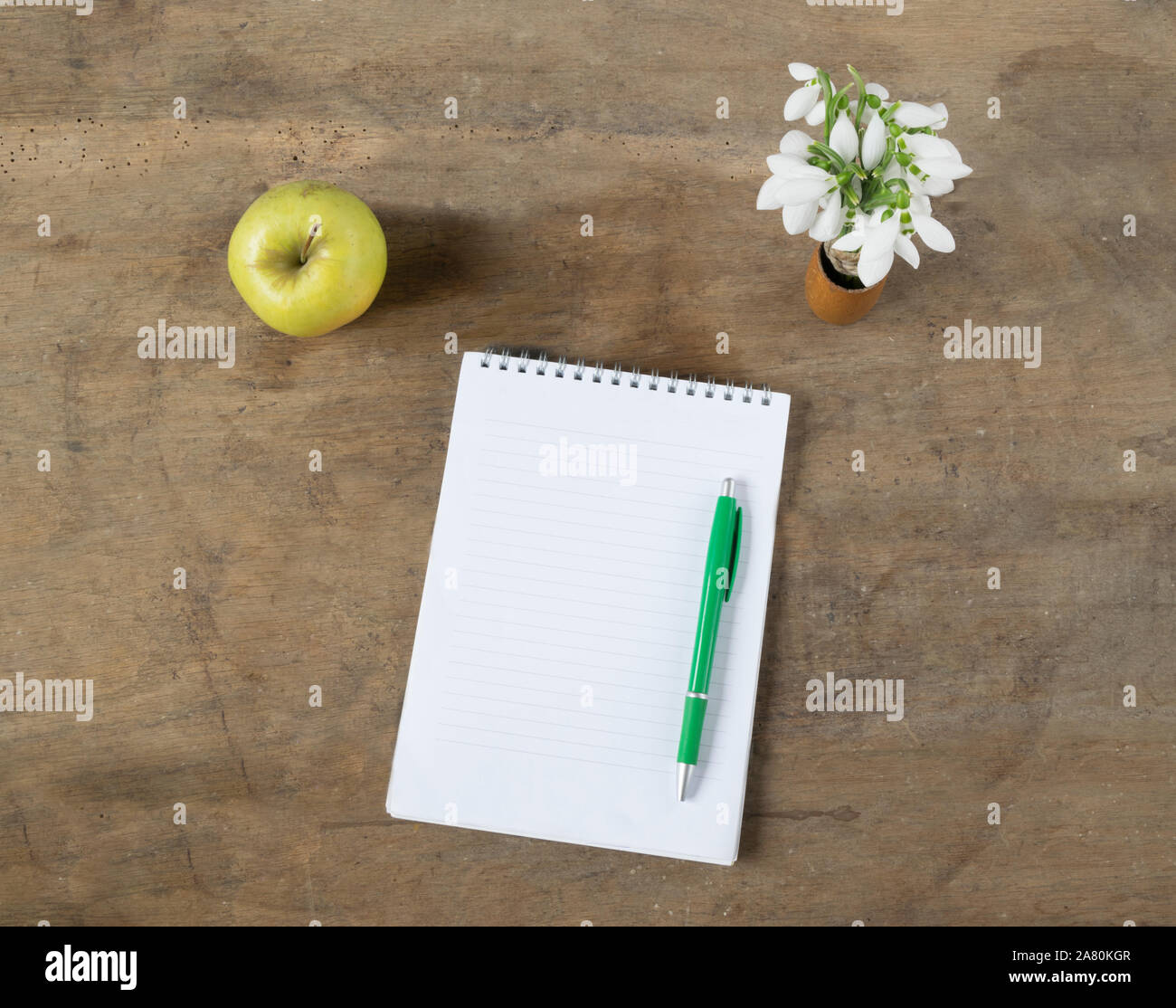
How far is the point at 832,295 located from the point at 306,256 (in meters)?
0.59

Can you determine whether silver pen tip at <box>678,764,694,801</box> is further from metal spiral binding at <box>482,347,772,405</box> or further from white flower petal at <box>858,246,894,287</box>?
white flower petal at <box>858,246,894,287</box>

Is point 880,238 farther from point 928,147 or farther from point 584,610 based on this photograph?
point 584,610

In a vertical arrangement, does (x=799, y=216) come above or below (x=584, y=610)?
above

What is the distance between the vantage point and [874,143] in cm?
72

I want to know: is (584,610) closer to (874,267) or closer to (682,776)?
(682,776)

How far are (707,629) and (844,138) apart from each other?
0.51 metres

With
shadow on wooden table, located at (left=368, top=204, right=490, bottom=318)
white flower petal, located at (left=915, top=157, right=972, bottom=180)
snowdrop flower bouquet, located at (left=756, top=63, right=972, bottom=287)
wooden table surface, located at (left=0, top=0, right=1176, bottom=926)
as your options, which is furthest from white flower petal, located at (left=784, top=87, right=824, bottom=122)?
shadow on wooden table, located at (left=368, top=204, right=490, bottom=318)

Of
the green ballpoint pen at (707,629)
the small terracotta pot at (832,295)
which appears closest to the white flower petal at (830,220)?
the small terracotta pot at (832,295)

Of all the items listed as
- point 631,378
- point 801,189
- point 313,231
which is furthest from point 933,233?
point 313,231

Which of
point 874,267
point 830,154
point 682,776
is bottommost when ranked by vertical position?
point 682,776

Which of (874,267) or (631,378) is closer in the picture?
(874,267)

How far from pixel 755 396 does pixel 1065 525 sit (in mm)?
398

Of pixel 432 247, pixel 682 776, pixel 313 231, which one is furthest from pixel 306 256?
pixel 682 776

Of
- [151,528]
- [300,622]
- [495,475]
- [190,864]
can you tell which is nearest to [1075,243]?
[495,475]
